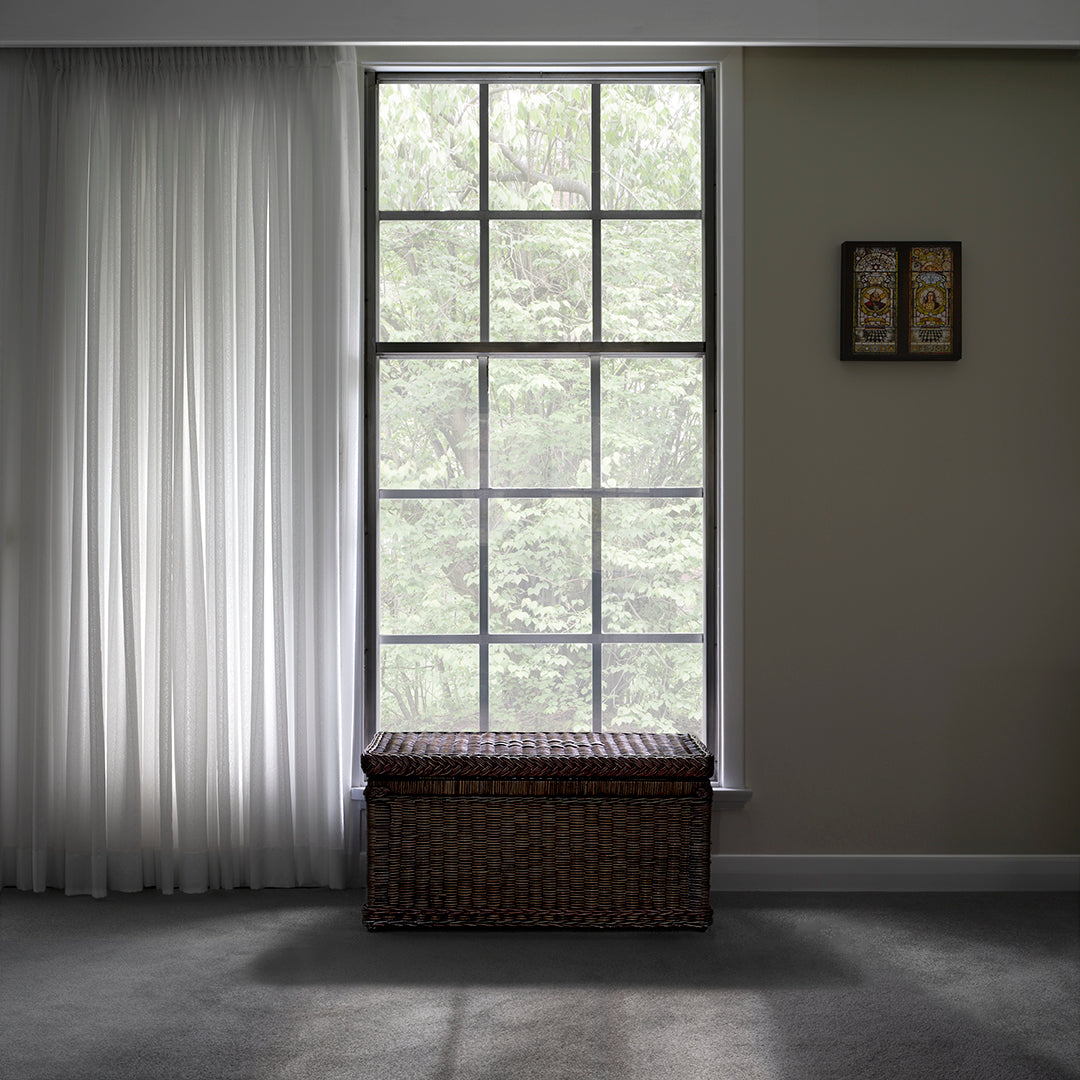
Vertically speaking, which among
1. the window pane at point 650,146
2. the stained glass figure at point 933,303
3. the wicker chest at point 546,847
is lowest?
the wicker chest at point 546,847

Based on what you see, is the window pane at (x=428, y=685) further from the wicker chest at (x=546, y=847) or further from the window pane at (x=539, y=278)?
the window pane at (x=539, y=278)

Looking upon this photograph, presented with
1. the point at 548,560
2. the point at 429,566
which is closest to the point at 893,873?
the point at 548,560

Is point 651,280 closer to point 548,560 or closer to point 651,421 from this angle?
point 651,421

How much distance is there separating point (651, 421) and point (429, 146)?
47.6 inches

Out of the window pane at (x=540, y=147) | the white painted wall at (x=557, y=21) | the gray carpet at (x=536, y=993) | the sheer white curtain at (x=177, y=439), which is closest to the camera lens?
the gray carpet at (x=536, y=993)

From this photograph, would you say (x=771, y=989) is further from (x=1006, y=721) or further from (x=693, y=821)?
(x=1006, y=721)

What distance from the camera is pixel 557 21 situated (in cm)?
318

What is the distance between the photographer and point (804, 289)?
3363 millimetres

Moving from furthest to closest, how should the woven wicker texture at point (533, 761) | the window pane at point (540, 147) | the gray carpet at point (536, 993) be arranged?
1. the window pane at point (540, 147)
2. the woven wicker texture at point (533, 761)
3. the gray carpet at point (536, 993)

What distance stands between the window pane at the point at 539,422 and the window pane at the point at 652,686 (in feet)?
2.03

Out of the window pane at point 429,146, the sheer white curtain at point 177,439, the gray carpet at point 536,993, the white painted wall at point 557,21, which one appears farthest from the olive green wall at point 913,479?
the sheer white curtain at point 177,439

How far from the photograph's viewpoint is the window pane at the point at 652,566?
347 centimetres

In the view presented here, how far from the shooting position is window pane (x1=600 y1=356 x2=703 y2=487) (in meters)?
3.46

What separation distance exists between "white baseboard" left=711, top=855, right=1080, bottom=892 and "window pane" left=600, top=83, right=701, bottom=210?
88.3 inches
